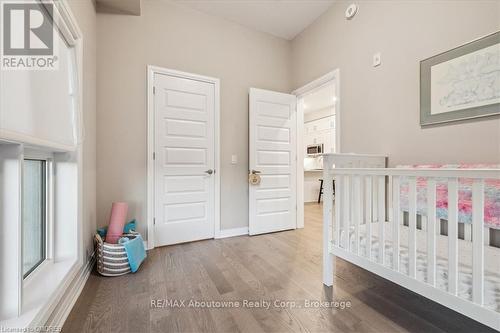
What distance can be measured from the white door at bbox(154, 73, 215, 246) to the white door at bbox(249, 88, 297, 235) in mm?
551

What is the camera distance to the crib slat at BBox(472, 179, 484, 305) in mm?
909

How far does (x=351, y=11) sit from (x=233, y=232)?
285 centimetres

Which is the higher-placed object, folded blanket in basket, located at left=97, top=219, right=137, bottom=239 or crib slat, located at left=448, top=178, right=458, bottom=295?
crib slat, located at left=448, top=178, right=458, bottom=295

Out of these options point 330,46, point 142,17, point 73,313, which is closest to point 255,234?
point 73,313

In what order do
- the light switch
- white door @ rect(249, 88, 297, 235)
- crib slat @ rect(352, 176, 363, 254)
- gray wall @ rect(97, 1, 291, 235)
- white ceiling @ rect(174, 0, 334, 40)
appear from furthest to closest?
white door @ rect(249, 88, 297, 235)
white ceiling @ rect(174, 0, 334, 40)
gray wall @ rect(97, 1, 291, 235)
the light switch
crib slat @ rect(352, 176, 363, 254)

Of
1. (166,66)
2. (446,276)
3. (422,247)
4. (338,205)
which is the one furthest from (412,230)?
(166,66)

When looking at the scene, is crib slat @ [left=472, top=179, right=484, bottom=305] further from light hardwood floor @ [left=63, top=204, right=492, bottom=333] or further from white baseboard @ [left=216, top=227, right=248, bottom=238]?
white baseboard @ [left=216, top=227, right=248, bottom=238]

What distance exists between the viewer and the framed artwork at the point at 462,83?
142 cm

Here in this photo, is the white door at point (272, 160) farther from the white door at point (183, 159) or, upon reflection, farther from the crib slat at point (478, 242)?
the crib slat at point (478, 242)

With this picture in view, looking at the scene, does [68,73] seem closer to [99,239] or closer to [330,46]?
[99,239]

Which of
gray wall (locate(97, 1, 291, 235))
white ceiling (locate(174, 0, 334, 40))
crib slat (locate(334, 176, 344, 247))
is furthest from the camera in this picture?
white ceiling (locate(174, 0, 334, 40))

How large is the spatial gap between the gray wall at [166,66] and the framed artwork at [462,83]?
6.16 feet

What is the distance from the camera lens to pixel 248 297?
1500mm

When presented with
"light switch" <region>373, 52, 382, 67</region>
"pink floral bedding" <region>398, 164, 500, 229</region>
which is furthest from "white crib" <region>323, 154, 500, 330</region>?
"light switch" <region>373, 52, 382, 67</region>
